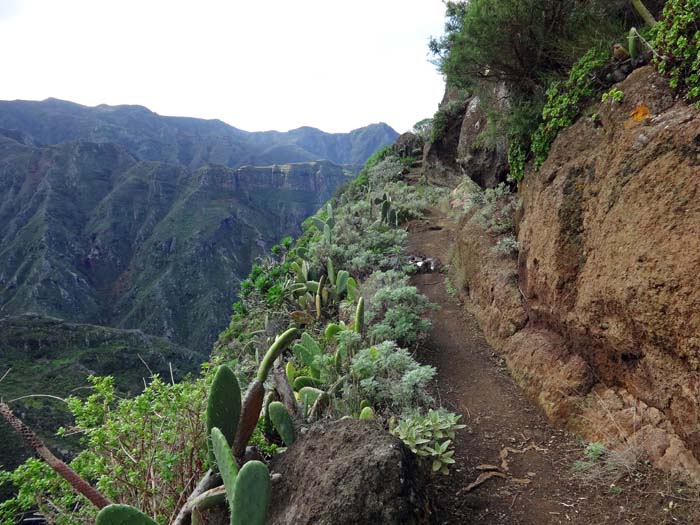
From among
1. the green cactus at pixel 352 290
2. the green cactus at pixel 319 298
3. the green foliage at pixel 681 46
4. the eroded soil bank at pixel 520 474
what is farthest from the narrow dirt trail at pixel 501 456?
the green foliage at pixel 681 46

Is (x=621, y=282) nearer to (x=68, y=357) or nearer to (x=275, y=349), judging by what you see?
(x=275, y=349)

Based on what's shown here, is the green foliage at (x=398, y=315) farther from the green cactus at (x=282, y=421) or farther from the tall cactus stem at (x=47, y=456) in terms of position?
the tall cactus stem at (x=47, y=456)

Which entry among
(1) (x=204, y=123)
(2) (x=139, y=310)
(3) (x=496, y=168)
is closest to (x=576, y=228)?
(3) (x=496, y=168)

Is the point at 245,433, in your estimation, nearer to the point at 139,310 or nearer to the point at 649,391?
the point at 649,391

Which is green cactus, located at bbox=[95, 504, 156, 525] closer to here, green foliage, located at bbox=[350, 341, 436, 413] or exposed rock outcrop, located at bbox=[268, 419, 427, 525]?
exposed rock outcrop, located at bbox=[268, 419, 427, 525]

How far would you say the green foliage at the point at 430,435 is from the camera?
289 cm

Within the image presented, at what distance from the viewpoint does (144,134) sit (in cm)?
14425

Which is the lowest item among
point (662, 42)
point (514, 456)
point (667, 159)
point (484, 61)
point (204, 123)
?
point (514, 456)

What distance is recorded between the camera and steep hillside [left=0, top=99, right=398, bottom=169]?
132000 millimetres

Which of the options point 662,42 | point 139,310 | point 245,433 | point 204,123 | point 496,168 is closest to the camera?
point 245,433

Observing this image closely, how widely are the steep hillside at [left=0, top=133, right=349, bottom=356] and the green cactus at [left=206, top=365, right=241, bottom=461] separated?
1723 inches

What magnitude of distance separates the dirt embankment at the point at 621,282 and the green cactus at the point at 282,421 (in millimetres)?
2427

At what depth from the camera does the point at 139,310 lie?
5759 cm

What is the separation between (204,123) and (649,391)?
21349 cm
